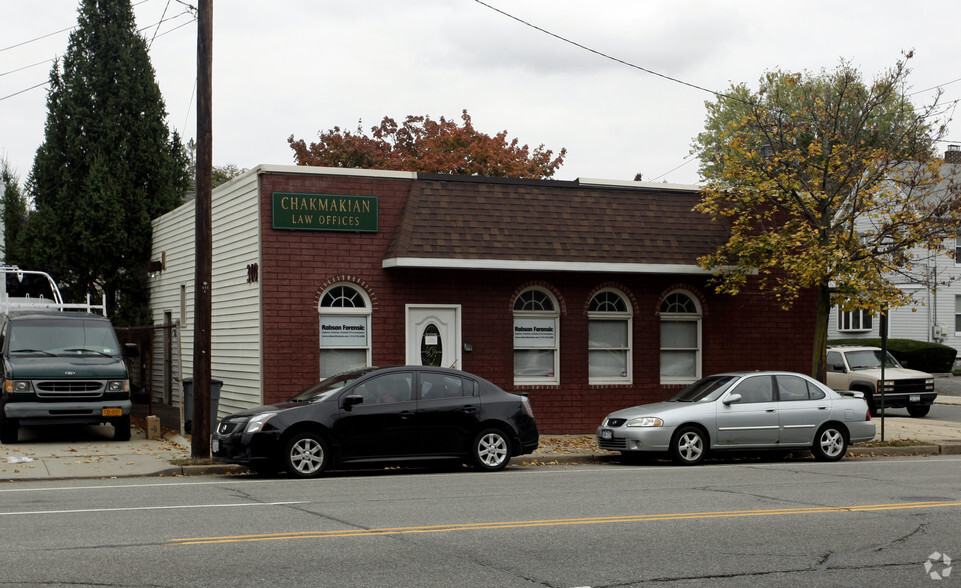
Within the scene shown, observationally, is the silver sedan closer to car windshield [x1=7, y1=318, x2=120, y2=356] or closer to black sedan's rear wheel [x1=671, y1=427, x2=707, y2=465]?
black sedan's rear wheel [x1=671, y1=427, x2=707, y2=465]

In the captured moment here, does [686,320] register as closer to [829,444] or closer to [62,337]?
[829,444]

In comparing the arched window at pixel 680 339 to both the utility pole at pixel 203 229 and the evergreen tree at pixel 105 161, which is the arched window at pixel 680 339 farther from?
the evergreen tree at pixel 105 161

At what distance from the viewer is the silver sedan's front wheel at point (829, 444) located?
16562 millimetres

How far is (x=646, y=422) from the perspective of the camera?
15.7 m

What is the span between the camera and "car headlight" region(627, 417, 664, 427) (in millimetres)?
15625

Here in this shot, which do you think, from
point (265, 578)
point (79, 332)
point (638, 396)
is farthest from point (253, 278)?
point (265, 578)

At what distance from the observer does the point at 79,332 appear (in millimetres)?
18172

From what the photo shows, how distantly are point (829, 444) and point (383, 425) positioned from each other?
7.43 metres

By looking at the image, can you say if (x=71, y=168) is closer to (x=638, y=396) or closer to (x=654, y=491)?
(x=638, y=396)

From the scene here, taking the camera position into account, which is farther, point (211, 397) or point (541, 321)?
point (541, 321)

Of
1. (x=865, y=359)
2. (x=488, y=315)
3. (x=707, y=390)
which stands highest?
(x=488, y=315)

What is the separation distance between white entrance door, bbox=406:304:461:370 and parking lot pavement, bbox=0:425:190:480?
4.63m

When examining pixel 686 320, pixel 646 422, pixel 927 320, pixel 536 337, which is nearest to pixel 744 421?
pixel 646 422

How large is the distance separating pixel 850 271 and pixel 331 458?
990cm
